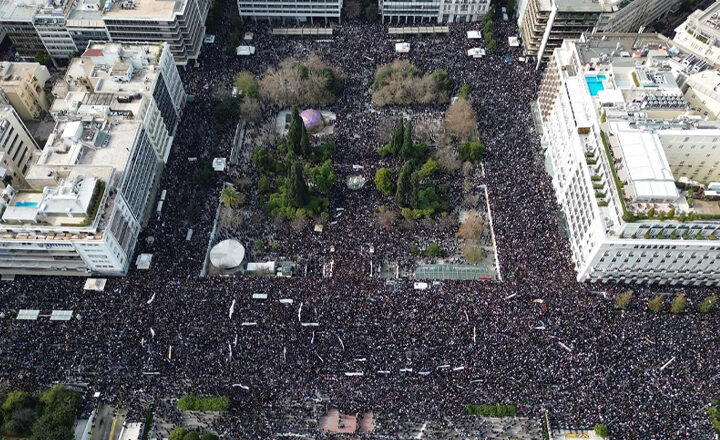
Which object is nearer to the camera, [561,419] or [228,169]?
[561,419]

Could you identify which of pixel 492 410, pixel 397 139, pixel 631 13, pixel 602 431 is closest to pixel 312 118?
pixel 397 139

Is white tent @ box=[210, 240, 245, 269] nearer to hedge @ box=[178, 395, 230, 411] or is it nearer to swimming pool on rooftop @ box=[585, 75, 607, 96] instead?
hedge @ box=[178, 395, 230, 411]

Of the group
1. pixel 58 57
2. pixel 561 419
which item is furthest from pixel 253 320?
pixel 58 57

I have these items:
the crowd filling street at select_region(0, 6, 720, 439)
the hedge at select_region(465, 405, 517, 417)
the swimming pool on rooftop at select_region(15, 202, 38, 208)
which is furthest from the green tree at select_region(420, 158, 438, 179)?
the swimming pool on rooftop at select_region(15, 202, 38, 208)

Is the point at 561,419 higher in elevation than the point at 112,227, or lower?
lower

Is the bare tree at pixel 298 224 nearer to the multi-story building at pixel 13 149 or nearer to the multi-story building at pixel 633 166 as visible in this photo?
the multi-story building at pixel 13 149

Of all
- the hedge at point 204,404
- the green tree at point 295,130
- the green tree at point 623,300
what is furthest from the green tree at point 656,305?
the green tree at point 295,130

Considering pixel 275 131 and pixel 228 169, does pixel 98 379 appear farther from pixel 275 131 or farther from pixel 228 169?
pixel 275 131
